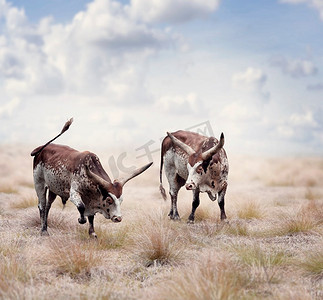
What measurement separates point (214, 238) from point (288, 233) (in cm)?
181

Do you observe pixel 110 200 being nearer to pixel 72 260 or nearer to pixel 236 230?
pixel 72 260

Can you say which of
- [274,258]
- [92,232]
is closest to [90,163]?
[92,232]

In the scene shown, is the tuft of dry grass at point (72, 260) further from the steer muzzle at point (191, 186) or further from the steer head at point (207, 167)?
the steer head at point (207, 167)

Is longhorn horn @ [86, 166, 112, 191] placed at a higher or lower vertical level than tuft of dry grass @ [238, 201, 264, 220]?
higher

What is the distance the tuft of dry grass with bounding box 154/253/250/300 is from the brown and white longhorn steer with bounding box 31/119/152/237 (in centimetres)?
241

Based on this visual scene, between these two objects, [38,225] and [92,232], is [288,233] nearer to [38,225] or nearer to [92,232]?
[92,232]

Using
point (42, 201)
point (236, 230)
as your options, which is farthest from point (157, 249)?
point (42, 201)

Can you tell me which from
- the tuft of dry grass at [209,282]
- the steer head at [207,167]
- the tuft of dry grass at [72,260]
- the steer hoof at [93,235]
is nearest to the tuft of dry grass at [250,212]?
the steer head at [207,167]

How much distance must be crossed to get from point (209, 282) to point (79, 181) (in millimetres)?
3848

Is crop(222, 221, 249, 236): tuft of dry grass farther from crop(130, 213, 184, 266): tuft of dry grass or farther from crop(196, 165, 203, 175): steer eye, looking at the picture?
crop(130, 213, 184, 266): tuft of dry grass

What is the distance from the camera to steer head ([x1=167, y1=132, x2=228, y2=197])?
902cm

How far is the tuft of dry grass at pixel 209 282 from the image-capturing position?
449 centimetres

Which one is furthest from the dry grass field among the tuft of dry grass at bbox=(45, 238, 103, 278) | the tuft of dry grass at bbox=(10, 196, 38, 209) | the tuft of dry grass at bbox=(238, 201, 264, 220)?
the tuft of dry grass at bbox=(10, 196, 38, 209)

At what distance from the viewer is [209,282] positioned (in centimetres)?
462
